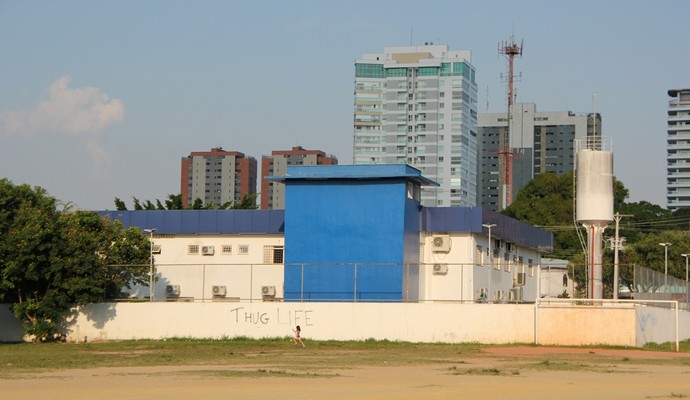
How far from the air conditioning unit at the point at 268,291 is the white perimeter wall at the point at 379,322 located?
17.1ft

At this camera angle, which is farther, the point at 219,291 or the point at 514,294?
the point at 514,294

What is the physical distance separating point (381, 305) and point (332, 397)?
2557 centimetres

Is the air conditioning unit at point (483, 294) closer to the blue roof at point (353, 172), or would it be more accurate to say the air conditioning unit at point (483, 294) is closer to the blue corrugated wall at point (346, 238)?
the blue corrugated wall at point (346, 238)

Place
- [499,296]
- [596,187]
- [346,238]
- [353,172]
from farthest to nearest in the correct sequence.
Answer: [499,296]
[353,172]
[346,238]
[596,187]

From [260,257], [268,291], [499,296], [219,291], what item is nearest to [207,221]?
[260,257]

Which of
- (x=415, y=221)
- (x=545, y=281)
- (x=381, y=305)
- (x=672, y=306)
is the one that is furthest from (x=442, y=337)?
(x=545, y=281)

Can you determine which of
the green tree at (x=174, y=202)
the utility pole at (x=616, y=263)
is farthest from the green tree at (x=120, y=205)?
the utility pole at (x=616, y=263)

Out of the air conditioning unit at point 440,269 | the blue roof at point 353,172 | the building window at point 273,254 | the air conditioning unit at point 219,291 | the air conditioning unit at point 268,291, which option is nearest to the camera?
the blue roof at point 353,172

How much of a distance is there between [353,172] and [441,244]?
6718 mm

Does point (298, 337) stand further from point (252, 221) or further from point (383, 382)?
A: point (383, 382)

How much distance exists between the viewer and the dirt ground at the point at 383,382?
2609 centimetres

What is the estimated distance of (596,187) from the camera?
52656 millimetres

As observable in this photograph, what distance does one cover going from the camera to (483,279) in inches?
2352

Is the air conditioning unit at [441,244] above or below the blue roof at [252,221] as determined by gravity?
below
